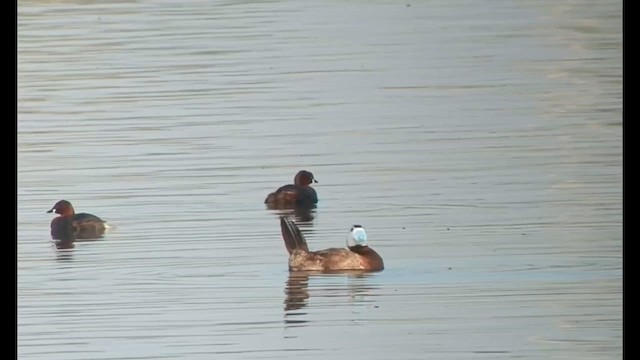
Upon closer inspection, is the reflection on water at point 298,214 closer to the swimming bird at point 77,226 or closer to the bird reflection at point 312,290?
A: the swimming bird at point 77,226

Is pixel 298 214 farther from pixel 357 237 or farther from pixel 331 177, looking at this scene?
pixel 357 237

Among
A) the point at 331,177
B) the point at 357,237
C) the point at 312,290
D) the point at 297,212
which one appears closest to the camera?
the point at 312,290

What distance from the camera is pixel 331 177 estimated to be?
41.4 ft

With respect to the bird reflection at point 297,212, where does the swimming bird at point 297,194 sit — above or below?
above

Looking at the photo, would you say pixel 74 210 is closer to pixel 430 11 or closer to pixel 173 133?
pixel 173 133

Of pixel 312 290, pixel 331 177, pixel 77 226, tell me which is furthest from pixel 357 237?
pixel 331 177

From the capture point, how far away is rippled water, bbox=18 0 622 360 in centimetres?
927

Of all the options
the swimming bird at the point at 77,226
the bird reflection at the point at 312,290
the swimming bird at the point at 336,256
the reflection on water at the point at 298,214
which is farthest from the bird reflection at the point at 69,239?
the bird reflection at the point at 312,290

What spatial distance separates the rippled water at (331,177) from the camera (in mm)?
9273

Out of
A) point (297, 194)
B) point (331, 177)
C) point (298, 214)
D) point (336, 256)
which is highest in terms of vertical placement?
point (331, 177)

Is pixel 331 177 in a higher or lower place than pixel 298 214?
higher

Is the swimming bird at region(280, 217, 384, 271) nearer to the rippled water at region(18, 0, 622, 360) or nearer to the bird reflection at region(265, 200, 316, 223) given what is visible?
the rippled water at region(18, 0, 622, 360)

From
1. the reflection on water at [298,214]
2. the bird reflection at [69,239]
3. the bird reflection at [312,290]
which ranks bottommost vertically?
the bird reflection at [312,290]
